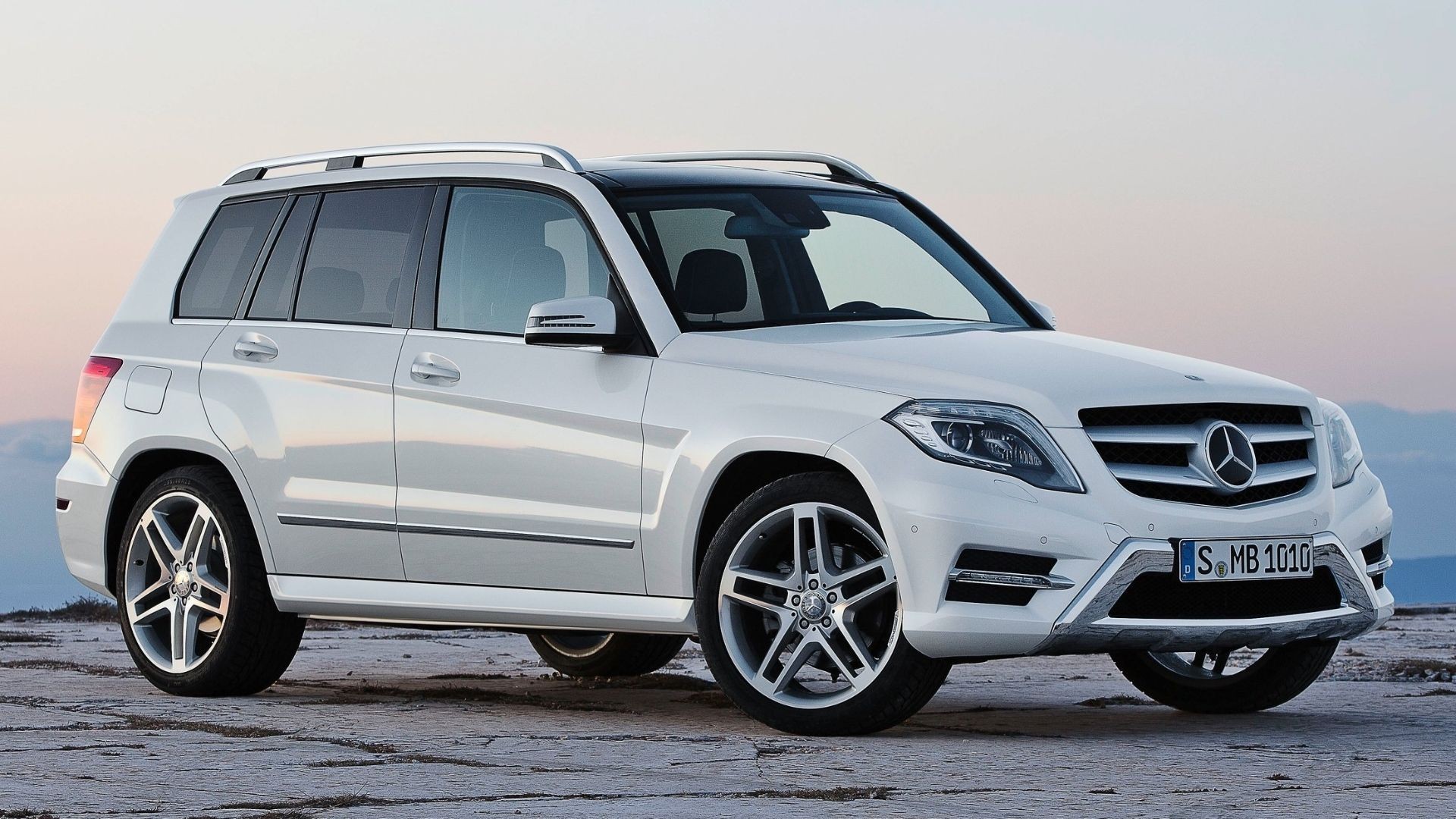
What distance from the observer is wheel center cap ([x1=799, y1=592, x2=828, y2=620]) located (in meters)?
6.24

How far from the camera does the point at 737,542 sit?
249 inches

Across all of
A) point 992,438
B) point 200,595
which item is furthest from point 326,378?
point 992,438

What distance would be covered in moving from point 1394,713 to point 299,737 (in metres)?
3.67

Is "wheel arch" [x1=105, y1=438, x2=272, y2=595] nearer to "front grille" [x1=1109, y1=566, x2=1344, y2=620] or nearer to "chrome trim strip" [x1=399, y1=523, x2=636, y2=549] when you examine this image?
"chrome trim strip" [x1=399, y1=523, x2=636, y2=549]

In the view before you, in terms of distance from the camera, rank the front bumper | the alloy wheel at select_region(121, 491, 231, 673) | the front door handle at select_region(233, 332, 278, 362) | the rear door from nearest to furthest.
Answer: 1. the front bumper
2. the rear door
3. the front door handle at select_region(233, 332, 278, 362)
4. the alloy wheel at select_region(121, 491, 231, 673)

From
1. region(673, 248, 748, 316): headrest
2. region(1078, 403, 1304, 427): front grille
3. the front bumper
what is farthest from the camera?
region(673, 248, 748, 316): headrest

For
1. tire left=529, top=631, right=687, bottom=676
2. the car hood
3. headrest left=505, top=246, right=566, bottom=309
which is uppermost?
headrest left=505, top=246, right=566, bottom=309

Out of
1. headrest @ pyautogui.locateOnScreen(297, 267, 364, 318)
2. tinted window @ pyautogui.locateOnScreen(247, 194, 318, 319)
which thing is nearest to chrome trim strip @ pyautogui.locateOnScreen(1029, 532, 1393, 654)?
headrest @ pyautogui.locateOnScreen(297, 267, 364, 318)

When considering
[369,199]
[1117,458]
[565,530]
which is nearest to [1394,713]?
[1117,458]

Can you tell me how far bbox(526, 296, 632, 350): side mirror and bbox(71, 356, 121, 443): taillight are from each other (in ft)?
8.28

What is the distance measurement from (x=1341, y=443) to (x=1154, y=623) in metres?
1.28

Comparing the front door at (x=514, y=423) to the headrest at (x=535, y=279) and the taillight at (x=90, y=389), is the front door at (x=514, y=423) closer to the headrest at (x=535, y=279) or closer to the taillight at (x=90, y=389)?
the headrest at (x=535, y=279)

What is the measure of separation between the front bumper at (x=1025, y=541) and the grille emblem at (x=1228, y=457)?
6.4 inches

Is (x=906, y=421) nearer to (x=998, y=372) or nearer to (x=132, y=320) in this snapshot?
(x=998, y=372)
